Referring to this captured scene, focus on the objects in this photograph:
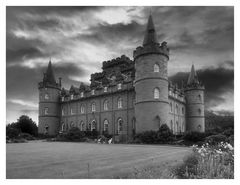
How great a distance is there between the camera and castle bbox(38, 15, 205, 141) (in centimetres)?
3247

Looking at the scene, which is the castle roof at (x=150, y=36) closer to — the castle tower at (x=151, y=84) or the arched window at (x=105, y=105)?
the castle tower at (x=151, y=84)

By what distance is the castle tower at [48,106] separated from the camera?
167 feet

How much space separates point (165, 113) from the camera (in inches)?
1276

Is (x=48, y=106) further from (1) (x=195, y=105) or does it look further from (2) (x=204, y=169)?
(2) (x=204, y=169)

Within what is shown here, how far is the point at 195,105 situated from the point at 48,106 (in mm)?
31481

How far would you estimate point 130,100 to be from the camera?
38969mm

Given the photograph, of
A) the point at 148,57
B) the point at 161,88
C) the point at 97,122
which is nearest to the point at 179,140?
the point at 161,88

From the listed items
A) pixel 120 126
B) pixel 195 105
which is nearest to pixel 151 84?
pixel 120 126

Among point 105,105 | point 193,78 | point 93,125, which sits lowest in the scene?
point 93,125

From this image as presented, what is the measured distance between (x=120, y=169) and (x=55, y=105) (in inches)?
1794

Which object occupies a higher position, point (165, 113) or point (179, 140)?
point (165, 113)

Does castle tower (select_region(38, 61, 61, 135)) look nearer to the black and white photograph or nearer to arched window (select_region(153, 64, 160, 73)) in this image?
arched window (select_region(153, 64, 160, 73))
